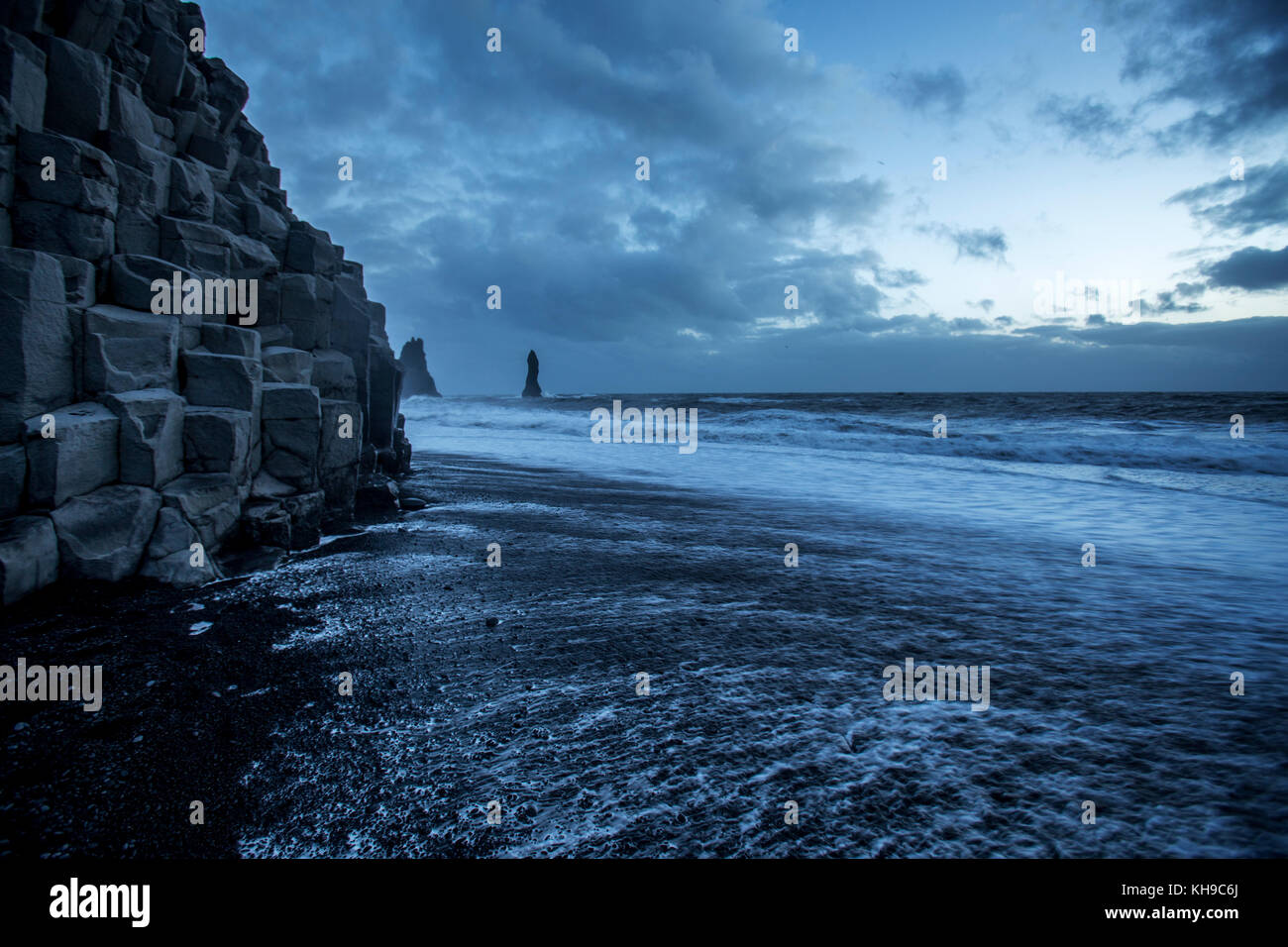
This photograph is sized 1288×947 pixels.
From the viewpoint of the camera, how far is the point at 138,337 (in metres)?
6.37

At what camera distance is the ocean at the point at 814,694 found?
2.59 meters

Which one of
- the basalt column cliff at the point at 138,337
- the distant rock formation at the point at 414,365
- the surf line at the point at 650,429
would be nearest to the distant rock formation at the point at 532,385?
the distant rock formation at the point at 414,365

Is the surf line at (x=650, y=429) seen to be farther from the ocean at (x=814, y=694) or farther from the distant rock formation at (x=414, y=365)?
the distant rock formation at (x=414, y=365)

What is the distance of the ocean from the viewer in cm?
259

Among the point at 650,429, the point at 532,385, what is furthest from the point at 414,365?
the point at 650,429

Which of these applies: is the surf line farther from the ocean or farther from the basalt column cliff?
the basalt column cliff

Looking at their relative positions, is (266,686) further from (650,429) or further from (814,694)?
(650,429)

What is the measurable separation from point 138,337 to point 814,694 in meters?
8.07

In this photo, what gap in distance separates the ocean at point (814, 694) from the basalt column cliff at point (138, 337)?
4.84 ft

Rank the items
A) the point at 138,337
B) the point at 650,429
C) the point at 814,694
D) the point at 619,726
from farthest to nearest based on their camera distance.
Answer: the point at 650,429 < the point at 138,337 < the point at 814,694 < the point at 619,726

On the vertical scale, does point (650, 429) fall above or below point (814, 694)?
above

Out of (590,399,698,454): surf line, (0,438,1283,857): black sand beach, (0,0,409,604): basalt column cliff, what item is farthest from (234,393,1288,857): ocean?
(590,399,698,454): surf line
